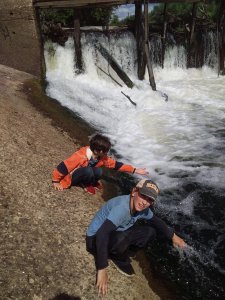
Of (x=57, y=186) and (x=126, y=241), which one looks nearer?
(x=126, y=241)

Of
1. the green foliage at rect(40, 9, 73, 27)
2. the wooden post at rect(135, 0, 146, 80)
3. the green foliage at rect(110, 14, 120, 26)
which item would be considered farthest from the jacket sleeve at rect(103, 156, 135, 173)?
the green foliage at rect(110, 14, 120, 26)

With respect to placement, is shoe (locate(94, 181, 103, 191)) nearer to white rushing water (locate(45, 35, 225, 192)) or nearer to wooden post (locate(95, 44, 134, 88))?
white rushing water (locate(45, 35, 225, 192))

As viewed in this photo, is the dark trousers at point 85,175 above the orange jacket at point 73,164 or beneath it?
beneath

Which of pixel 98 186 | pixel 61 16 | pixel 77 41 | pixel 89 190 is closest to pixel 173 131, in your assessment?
pixel 98 186

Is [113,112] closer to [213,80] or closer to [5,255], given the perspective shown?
[213,80]

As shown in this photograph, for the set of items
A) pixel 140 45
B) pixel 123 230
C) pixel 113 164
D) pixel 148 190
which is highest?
pixel 140 45

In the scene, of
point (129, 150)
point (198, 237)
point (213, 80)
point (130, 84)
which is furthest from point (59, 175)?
point (213, 80)

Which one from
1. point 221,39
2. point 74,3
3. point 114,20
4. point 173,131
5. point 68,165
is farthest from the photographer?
point 114,20

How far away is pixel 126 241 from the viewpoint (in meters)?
3.95

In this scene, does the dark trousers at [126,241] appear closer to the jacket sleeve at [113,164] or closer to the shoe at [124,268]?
the shoe at [124,268]

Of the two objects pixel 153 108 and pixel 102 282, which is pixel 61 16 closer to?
pixel 153 108

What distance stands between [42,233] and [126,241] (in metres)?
1.05

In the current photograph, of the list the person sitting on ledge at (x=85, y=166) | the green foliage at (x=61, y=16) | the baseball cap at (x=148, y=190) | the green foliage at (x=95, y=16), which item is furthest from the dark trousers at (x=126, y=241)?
the green foliage at (x=95, y=16)

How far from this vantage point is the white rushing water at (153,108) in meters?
7.58
